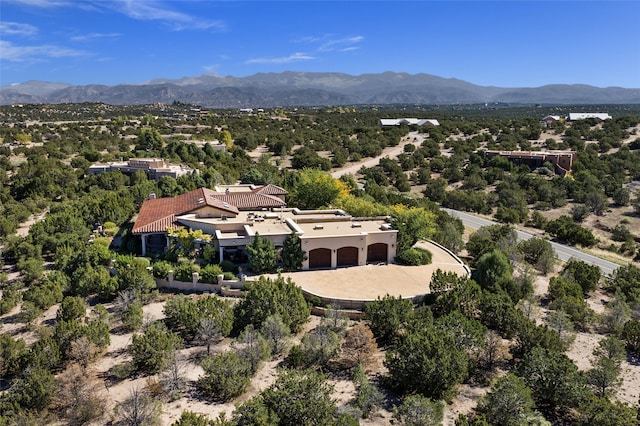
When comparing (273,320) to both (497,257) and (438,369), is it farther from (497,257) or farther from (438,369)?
(497,257)

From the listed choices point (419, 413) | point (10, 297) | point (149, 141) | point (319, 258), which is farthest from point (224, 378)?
point (149, 141)

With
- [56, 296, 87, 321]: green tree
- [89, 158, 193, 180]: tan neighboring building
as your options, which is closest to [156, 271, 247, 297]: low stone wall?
[56, 296, 87, 321]: green tree

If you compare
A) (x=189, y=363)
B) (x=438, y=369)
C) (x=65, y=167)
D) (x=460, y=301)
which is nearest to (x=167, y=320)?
(x=189, y=363)

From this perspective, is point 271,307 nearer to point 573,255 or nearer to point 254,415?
point 254,415

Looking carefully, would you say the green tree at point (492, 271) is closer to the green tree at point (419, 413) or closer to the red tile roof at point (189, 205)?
the green tree at point (419, 413)

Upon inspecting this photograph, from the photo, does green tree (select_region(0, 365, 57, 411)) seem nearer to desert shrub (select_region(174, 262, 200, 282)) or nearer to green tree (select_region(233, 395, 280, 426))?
green tree (select_region(233, 395, 280, 426))

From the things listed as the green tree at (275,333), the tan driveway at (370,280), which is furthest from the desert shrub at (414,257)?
the green tree at (275,333)
